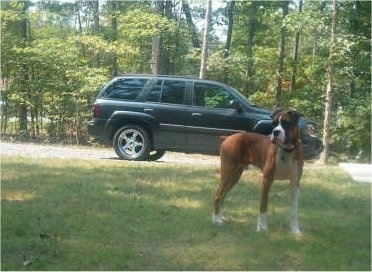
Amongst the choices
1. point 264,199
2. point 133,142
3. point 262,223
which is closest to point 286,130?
point 264,199

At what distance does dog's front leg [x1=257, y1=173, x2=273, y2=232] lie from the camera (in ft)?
17.3

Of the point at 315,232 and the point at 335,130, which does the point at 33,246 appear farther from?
the point at 335,130

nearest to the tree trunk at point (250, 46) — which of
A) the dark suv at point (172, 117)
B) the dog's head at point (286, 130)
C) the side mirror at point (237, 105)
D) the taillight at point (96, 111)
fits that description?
the dark suv at point (172, 117)

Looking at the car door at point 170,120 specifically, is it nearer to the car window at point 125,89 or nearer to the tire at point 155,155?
the car window at point 125,89

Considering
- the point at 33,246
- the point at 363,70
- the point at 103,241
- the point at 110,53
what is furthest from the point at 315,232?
the point at 110,53

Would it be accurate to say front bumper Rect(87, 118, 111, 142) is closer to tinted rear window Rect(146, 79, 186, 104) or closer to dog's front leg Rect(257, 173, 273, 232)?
tinted rear window Rect(146, 79, 186, 104)

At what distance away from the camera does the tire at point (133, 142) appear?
10.7 m

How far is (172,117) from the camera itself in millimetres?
10664

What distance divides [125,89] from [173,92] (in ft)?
2.95

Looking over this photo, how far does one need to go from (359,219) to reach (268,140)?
4.41 ft

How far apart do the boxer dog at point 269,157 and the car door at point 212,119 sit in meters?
4.65

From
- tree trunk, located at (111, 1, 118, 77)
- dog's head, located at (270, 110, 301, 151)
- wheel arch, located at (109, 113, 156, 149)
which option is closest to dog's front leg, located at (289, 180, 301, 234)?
→ dog's head, located at (270, 110, 301, 151)

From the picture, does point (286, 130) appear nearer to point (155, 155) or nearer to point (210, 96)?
point (210, 96)

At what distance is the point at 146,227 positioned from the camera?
5.30 m
